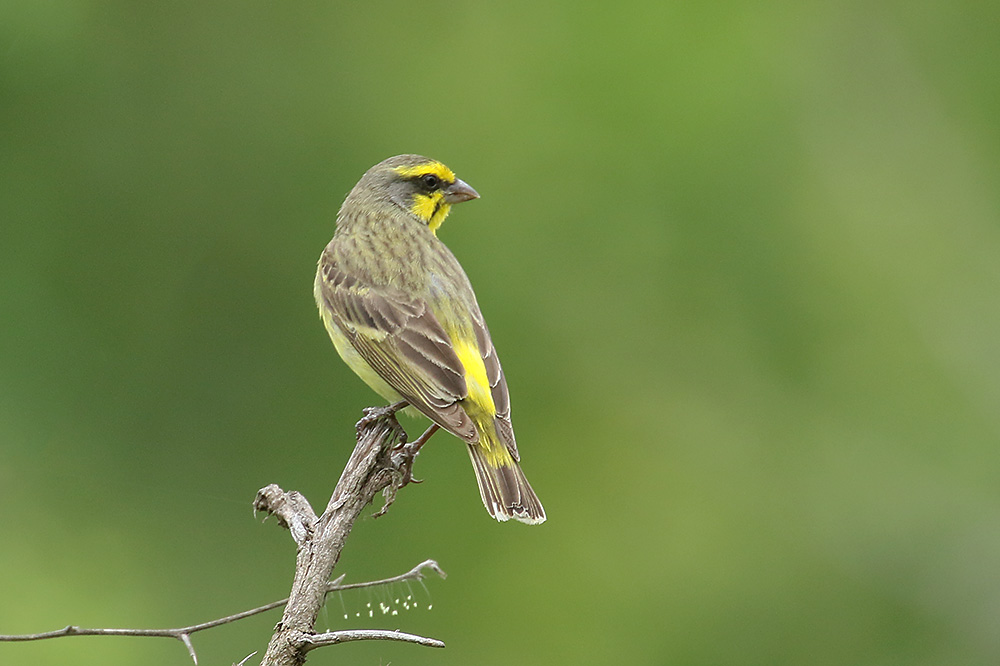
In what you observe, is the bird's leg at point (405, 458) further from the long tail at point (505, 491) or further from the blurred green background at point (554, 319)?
the blurred green background at point (554, 319)

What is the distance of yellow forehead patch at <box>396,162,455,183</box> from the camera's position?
24.9 ft

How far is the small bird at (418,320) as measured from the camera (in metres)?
5.73

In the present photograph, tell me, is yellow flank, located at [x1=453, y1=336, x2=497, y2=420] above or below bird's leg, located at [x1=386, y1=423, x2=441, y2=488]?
above

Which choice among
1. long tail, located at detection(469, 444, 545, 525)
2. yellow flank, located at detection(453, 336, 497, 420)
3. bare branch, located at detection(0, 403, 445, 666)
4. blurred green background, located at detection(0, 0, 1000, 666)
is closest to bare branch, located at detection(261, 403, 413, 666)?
bare branch, located at detection(0, 403, 445, 666)

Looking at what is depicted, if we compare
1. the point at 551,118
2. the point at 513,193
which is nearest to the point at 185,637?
the point at 513,193

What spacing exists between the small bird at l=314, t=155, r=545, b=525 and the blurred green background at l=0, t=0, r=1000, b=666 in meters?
3.13

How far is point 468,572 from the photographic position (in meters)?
10.5

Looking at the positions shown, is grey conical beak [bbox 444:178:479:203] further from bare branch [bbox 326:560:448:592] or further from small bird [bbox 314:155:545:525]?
bare branch [bbox 326:560:448:592]

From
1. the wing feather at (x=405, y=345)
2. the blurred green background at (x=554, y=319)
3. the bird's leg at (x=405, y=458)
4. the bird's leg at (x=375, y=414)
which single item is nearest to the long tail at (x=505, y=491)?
the wing feather at (x=405, y=345)

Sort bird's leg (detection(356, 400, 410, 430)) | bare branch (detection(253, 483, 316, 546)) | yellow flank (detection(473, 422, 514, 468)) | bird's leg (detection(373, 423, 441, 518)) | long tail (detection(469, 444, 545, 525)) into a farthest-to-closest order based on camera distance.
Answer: yellow flank (detection(473, 422, 514, 468))
long tail (detection(469, 444, 545, 525))
bird's leg (detection(356, 400, 410, 430))
bird's leg (detection(373, 423, 441, 518))
bare branch (detection(253, 483, 316, 546))

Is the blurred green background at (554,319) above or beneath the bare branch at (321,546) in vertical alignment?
above

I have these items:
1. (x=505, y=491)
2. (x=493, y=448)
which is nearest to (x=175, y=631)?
(x=505, y=491)

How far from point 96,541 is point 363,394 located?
2383mm

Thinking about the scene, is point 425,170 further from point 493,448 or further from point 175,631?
point 175,631
